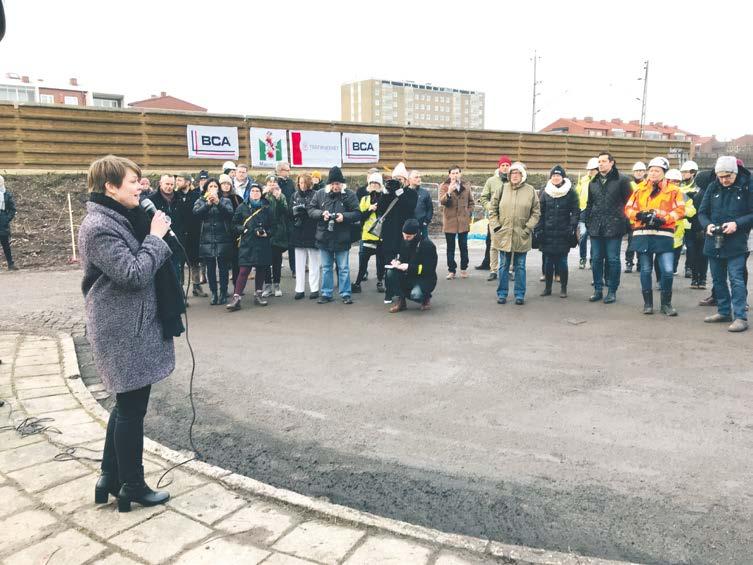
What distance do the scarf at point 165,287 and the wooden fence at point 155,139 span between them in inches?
647

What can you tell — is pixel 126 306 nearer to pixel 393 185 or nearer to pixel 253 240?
pixel 253 240

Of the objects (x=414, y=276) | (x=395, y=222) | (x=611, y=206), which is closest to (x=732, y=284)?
(x=611, y=206)

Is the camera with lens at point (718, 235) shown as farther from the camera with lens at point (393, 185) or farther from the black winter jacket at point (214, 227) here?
the black winter jacket at point (214, 227)

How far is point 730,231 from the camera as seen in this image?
23.7 feet

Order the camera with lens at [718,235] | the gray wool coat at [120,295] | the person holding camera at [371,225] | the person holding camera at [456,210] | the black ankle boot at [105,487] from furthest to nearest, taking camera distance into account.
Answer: the person holding camera at [456,210]
the person holding camera at [371,225]
the camera with lens at [718,235]
the black ankle boot at [105,487]
the gray wool coat at [120,295]

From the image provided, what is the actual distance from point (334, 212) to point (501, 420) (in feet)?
17.9

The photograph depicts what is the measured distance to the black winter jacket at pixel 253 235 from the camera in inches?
363

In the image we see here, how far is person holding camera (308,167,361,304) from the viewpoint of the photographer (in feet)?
30.7

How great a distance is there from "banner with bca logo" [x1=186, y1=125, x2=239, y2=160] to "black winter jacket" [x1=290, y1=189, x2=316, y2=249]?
38.3 feet

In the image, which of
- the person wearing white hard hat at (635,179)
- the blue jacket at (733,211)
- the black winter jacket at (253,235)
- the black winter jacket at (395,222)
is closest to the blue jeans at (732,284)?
the blue jacket at (733,211)

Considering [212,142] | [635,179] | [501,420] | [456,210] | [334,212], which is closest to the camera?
[501,420]

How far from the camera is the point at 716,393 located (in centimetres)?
521

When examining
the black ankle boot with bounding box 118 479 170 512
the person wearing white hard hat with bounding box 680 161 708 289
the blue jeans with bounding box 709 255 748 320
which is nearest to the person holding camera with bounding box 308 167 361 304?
the blue jeans with bounding box 709 255 748 320

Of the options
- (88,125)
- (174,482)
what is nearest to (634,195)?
(174,482)
